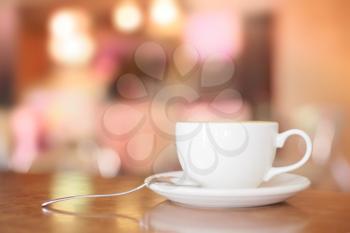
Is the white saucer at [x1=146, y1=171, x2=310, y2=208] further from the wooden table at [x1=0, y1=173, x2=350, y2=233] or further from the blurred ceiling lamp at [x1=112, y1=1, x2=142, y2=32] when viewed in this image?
the blurred ceiling lamp at [x1=112, y1=1, x2=142, y2=32]

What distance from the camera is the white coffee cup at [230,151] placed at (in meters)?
0.54

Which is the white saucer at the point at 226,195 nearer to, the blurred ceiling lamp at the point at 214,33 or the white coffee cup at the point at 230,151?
the white coffee cup at the point at 230,151

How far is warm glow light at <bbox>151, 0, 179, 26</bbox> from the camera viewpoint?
3.22 meters

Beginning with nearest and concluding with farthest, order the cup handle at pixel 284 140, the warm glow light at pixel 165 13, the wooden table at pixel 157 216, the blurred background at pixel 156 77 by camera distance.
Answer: the wooden table at pixel 157 216
the cup handle at pixel 284 140
the blurred background at pixel 156 77
the warm glow light at pixel 165 13

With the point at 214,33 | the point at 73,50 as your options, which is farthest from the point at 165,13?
the point at 73,50

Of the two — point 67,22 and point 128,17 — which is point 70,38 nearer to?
point 67,22

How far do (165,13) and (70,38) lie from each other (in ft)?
2.31

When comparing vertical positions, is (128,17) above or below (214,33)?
above

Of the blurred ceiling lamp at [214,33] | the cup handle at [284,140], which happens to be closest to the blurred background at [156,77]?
the blurred ceiling lamp at [214,33]

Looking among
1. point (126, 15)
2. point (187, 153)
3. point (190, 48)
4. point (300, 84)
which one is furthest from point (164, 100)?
point (187, 153)

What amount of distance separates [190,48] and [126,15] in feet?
1.60

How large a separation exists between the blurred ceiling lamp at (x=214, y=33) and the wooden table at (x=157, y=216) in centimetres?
247

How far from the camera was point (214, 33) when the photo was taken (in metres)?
3.14

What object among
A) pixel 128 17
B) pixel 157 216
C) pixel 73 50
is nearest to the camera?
pixel 157 216
